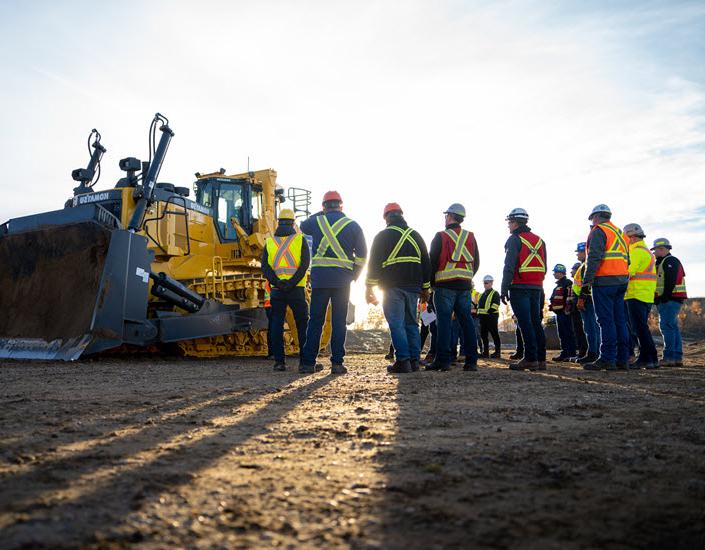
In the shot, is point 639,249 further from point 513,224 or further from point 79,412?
point 79,412

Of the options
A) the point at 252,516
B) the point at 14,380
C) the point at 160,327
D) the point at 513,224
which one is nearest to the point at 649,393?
the point at 513,224

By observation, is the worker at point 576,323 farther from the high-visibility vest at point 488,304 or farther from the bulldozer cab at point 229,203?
the bulldozer cab at point 229,203

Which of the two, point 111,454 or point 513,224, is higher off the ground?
point 513,224

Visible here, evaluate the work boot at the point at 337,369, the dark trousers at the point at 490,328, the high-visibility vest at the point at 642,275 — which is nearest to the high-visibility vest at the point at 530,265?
the high-visibility vest at the point at 642,275

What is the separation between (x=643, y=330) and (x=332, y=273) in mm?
4327

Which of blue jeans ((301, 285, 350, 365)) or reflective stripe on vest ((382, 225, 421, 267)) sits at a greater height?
reflective stripe on vest ((382, 225, 421, 267))

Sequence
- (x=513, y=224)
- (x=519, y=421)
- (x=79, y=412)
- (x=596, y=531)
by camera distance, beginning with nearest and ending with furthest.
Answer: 1. (x=596, y=531)
2. (x=519, y=421)
3. (x=79, y=412)
4. (x=513, y=224)

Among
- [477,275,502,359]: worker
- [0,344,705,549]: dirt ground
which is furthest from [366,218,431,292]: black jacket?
[477,275,502,359]: worker

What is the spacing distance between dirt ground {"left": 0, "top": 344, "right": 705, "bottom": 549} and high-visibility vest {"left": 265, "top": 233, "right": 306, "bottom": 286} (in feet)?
9.80

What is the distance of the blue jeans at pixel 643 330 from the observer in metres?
8.33

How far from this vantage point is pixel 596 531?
5.99ft

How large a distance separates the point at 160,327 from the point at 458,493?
7646 millimetres

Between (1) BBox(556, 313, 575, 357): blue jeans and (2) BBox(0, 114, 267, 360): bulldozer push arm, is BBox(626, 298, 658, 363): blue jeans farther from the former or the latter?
(2) BBox(0, 114, 267, 360): bulldozer push arm

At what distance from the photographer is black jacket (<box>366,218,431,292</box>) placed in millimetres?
7270
